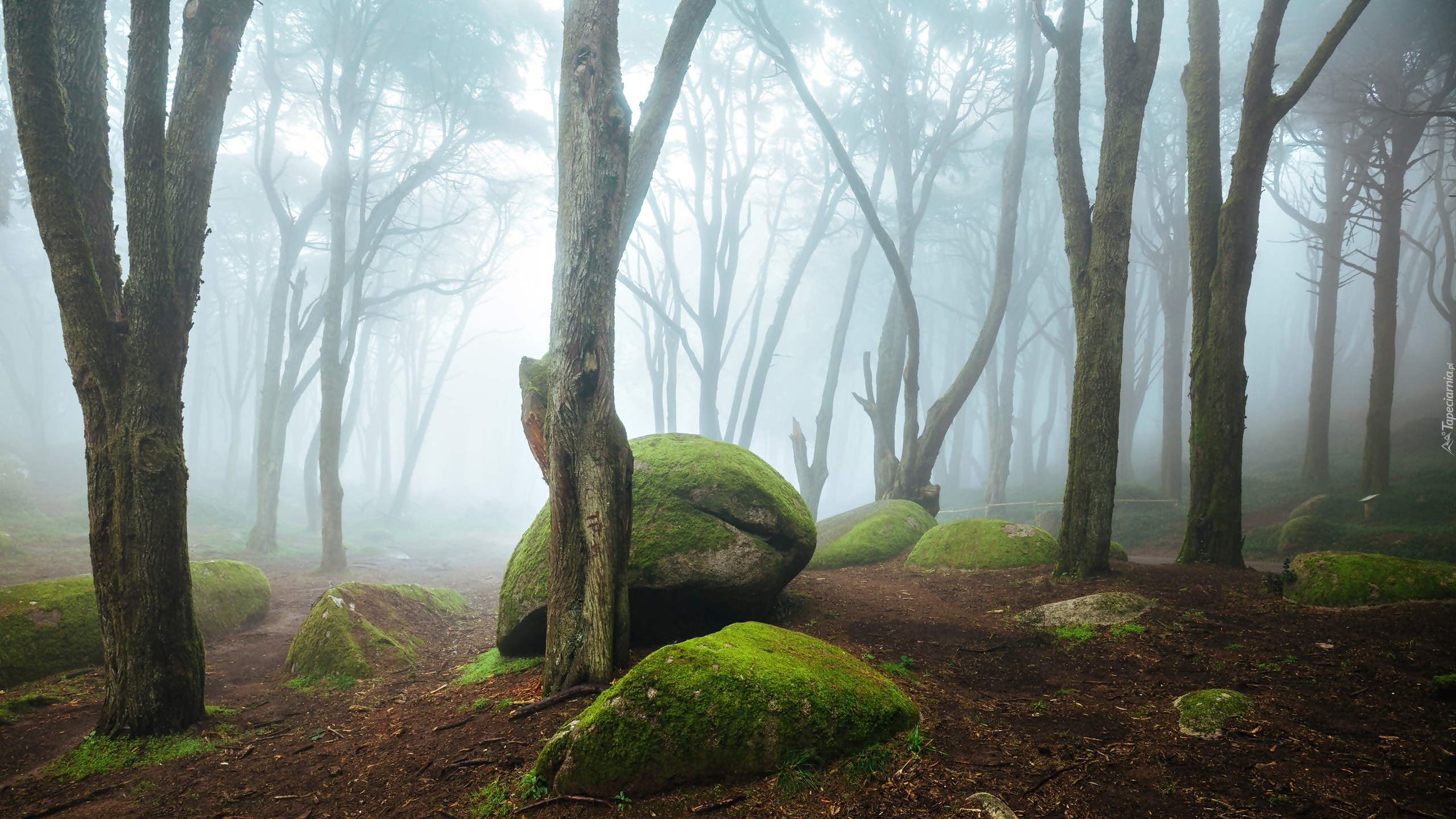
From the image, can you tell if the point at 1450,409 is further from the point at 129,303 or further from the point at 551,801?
the point at 129,303

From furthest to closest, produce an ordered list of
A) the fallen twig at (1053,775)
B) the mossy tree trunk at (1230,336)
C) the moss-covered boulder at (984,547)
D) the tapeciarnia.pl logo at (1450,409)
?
the tapeciarnia.pl logo at (1450,409)
the moss-covered boulder at (984,547)
the mossy tree trunk at (1230,336)
the fallen twig at (1053,775)

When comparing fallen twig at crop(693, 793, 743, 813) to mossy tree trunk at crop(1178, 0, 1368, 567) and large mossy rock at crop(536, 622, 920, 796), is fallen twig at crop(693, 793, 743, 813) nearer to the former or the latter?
large mossy rock at crop(536, 622, 920, 796)

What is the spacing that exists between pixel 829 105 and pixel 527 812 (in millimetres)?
18480

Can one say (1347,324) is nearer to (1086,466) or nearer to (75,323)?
(1086,466)

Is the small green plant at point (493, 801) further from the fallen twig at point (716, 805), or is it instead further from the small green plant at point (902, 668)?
the small green plant at point (902, 668)

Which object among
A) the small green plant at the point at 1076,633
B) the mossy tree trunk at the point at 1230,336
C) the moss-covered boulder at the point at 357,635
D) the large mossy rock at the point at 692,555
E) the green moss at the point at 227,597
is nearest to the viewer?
the small green plant at the point at 1076,633

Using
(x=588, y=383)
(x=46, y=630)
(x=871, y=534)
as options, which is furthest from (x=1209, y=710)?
(x=46, y=630)

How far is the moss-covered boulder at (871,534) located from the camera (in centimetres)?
994

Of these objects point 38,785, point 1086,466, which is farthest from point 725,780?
point 1086,466

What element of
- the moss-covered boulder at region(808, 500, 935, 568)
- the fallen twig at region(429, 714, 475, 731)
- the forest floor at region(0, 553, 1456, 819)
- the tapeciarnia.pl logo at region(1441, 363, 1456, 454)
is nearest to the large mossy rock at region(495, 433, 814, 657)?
the forest floor at region(0, 553, 1456, 819)

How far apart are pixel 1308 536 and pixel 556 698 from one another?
11.3m

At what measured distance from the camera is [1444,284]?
1340cm

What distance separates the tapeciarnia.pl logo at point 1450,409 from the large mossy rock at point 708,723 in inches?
611

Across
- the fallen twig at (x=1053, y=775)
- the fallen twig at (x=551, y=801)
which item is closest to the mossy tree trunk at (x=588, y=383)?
the fallen twig at (x=551, y=801)
